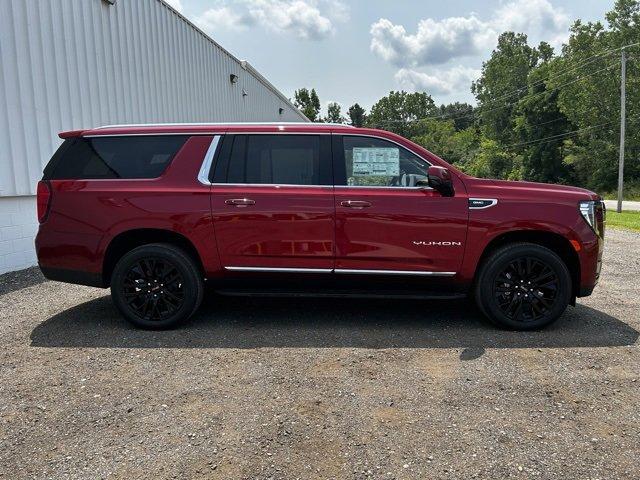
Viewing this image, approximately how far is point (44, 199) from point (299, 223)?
7.95 feet

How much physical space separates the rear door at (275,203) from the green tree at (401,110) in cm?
11113

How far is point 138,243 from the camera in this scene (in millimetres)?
4609

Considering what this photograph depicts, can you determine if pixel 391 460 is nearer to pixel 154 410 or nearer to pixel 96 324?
pixel 154 410

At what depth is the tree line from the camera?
3403 centimetres

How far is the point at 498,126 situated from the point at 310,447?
217 ft


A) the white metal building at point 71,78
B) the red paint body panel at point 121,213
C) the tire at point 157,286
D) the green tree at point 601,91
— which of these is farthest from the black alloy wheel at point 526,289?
the green tree at point 601,91

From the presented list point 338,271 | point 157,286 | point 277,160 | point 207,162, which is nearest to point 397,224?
point 338,271

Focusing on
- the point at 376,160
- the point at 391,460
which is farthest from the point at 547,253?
the point at 391,460

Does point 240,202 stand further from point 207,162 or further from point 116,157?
point 116,157

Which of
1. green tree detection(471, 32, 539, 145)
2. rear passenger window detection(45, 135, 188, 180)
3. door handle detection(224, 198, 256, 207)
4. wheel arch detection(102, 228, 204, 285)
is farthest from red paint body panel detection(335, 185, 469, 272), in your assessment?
green tree detection(471, 32, 539, 145)

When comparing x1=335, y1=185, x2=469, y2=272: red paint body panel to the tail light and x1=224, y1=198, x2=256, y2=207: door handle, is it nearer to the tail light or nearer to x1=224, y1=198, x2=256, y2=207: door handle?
x1=224, y1=198, x2=256, y2=207: door handle

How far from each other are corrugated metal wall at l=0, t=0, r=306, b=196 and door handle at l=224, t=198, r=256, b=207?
4.48m

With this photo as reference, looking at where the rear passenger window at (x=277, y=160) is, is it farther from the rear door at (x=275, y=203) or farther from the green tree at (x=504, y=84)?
the green tree at (x=504, y=84)

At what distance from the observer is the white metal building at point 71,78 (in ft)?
22.8
